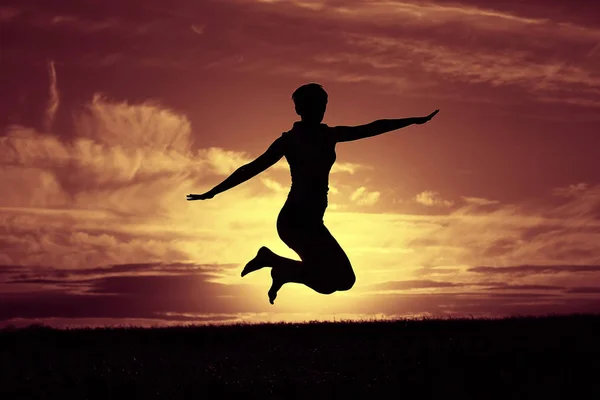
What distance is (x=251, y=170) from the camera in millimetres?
12828

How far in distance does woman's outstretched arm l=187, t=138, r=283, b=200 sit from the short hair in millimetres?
663

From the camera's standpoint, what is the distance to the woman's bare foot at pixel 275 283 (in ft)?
42.8

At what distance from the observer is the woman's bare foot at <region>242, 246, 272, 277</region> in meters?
13.3

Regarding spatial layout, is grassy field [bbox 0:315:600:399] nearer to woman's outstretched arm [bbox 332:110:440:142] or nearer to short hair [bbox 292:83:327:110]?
woman's outstretched arm [bbox 332:110:440:142]

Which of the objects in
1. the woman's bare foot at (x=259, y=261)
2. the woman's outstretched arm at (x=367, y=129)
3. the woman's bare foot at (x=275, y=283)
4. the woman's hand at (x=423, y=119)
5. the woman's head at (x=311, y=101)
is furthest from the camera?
the woman's bare foot at (x=259, y=261)

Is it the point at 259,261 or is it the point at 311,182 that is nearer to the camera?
the point at 311,182

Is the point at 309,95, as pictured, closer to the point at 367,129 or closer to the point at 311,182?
the point at 367,129

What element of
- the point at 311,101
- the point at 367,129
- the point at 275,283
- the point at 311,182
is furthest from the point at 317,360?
the point at 311,101

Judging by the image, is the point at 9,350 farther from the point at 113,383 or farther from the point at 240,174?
the point at 240,174

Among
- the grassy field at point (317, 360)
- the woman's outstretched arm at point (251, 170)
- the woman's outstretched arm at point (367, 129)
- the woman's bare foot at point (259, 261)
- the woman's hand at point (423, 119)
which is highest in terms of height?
the woman's hand at point (423, 119)

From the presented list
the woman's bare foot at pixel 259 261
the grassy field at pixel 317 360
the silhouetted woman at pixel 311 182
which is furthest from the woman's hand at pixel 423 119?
the grassy field at pixel 317 360

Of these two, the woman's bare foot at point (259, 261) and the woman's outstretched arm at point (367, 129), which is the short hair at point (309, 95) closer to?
the woman's outstretched arm at point (367, 129)

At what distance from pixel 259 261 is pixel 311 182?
159cm

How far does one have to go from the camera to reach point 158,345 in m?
19.8
